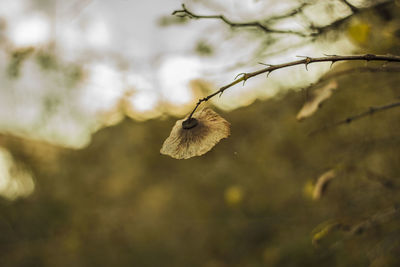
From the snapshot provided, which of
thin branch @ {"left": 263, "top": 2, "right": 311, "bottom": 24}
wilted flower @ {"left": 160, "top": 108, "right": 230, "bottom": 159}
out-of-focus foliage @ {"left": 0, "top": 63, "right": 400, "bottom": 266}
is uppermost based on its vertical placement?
thin branch @ {"left": 263, "top": 2, "right": 311, "bottom": 24}

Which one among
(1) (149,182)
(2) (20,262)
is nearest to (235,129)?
(1) (149,182)

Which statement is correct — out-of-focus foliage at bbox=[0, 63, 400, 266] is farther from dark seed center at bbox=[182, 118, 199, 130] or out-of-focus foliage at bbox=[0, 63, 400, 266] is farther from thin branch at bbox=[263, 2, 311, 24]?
dark seed center at bbox=[182, 118, 199, 130]

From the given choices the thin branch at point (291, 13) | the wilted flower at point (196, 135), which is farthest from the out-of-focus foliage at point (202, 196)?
A: the wilted flower at point (196, 135)

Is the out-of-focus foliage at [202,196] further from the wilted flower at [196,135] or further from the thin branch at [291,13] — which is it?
the wilted flower at [196,135]

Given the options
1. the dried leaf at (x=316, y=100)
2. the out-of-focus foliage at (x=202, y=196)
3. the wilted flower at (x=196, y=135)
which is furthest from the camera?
the out-of-focus foliage at (x=202, y=196)

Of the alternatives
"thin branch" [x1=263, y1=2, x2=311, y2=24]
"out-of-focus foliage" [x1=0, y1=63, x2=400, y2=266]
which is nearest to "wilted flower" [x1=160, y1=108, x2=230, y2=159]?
"thin branch" [x1=263, y1=2, x2=311, y2=24]

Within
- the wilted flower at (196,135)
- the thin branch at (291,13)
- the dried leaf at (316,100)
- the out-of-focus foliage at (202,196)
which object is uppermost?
the thin branch at (291,13)

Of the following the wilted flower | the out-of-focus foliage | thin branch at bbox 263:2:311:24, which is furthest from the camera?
the out-of-focus foliage

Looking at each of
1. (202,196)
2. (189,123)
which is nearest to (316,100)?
(189,123)
